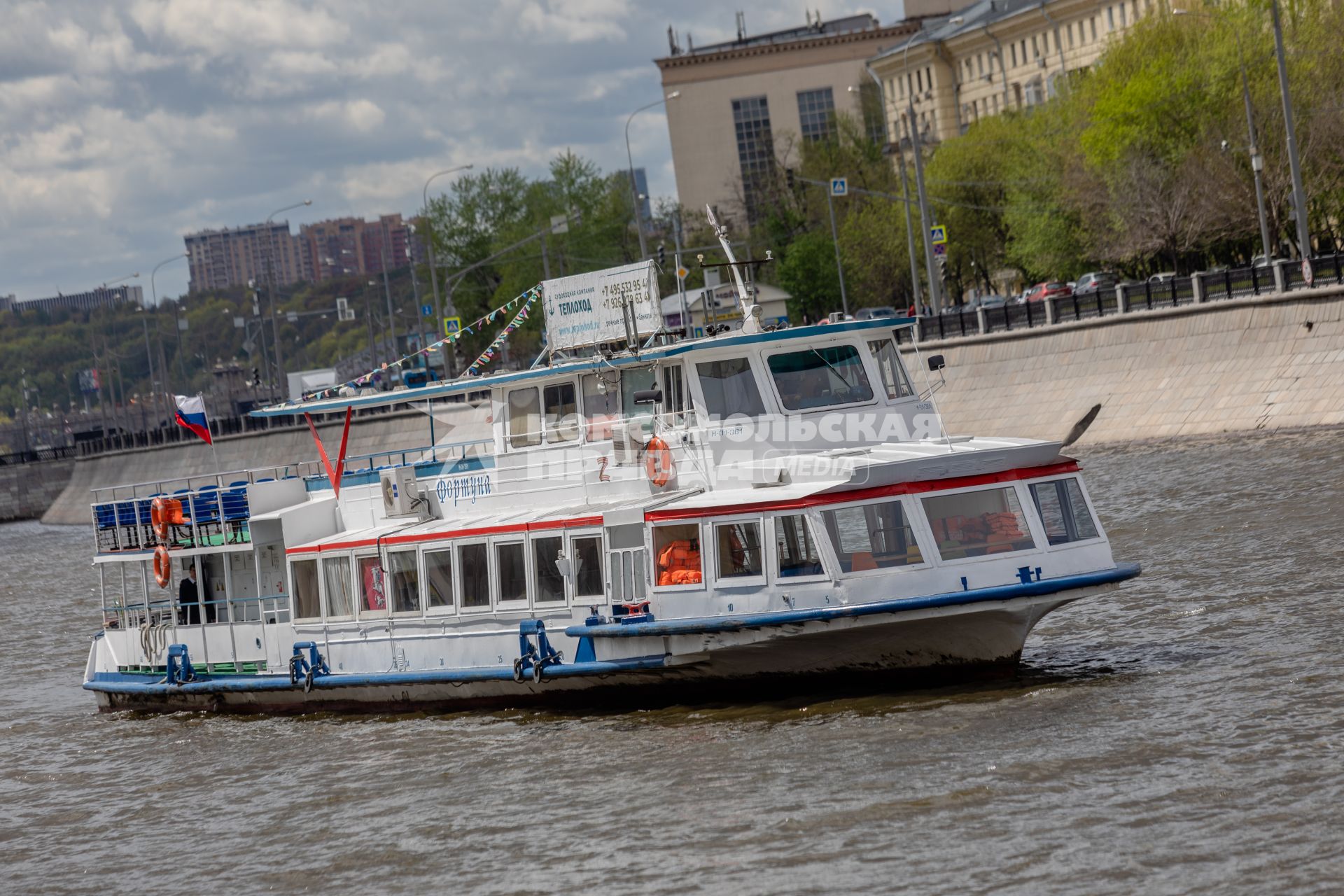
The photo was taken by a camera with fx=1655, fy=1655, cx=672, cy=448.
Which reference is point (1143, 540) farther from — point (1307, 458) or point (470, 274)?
Answer: point (470, 274)

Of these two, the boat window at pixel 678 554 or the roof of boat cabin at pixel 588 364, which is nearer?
the boat window at pixel 678 554

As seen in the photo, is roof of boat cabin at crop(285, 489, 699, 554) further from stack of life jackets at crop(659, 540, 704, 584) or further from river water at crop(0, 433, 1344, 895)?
river water at crop(0, 433, 1344, 895)

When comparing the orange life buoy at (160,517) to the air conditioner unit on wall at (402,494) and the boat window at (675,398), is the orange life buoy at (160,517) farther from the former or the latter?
the boat window at (675,398)

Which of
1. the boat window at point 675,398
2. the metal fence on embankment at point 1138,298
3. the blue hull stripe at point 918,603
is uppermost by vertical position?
the metal fence on embankment at point 1138,298

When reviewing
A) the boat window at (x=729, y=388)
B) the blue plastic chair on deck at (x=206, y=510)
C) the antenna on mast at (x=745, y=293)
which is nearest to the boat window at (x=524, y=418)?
the boat window at (x=729, y=388)

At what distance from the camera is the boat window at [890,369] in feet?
61.5

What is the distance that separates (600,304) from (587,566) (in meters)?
3.61

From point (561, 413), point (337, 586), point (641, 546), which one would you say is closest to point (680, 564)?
point (641, 546)

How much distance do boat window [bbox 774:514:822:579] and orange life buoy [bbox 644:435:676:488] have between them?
231cm

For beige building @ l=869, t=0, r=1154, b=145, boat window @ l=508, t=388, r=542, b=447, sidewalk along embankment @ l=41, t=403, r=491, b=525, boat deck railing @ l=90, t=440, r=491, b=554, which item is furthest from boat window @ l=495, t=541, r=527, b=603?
beige building @ l=869, t=0, r=1154, b=145

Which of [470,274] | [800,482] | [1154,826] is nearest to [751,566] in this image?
[800,482]

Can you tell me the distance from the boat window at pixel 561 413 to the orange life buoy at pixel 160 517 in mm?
6111

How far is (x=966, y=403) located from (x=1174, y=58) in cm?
1529

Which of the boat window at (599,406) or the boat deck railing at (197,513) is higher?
the boat window at (599,406)
